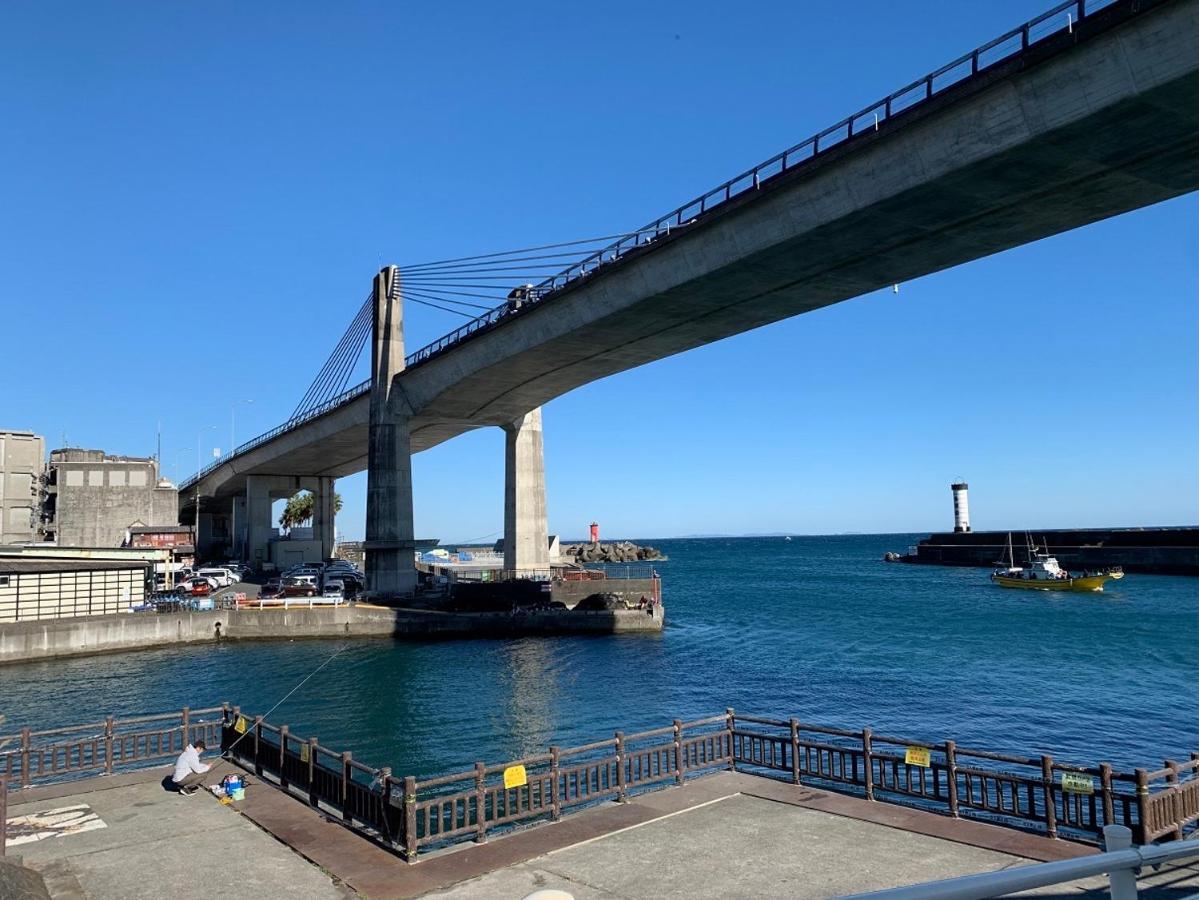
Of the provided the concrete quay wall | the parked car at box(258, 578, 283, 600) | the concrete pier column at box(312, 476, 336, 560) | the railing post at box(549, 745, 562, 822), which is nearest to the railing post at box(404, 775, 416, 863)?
the railing post at box(549, 745, 562, 822)

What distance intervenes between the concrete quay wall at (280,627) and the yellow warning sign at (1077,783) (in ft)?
160

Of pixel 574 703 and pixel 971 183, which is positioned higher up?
pixel 971 183

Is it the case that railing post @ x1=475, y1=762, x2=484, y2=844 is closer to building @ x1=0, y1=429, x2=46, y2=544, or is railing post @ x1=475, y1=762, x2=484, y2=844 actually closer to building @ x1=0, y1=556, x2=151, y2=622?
building @ x1=0, y1=556, x2=151, y2=622

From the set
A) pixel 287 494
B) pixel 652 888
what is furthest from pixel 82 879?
pixel 287 494

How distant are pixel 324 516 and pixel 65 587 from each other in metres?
68.3

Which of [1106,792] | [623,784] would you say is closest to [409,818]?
[623,784]

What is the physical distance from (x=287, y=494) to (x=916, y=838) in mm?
121057

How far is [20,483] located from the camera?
3713 inches

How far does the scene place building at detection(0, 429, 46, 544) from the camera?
92.8 meters

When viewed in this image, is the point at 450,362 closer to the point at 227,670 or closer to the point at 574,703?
the point at 227,670

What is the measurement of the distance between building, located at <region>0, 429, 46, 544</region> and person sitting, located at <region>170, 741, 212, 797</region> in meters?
89.0

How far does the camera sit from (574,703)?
37.4 m

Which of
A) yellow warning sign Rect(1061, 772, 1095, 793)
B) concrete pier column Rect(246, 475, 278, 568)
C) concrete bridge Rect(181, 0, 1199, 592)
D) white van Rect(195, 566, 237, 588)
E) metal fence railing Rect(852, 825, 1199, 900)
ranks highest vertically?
concrete bridge Rect(181, 0, 1199, 592)

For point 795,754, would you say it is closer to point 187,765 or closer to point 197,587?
point 187,765
